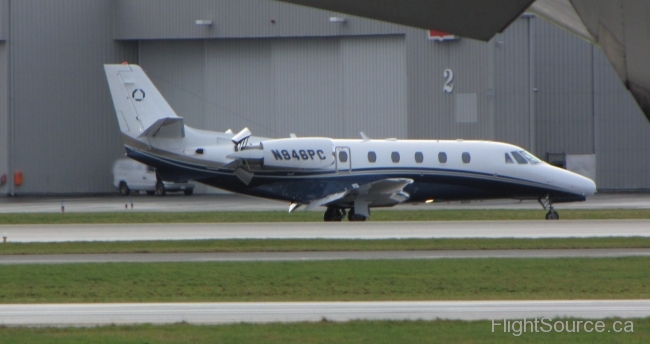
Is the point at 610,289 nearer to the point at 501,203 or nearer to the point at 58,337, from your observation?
the point at 58,337

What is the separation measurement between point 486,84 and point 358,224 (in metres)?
21.5

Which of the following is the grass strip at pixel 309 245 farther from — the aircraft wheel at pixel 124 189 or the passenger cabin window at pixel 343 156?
the aircraft wheel at pixel 124 189

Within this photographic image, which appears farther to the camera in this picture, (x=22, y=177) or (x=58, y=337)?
(x=22, y=177)

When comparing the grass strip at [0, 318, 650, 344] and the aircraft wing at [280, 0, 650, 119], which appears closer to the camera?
the aircraft wing at [280, 0, 650, 119]

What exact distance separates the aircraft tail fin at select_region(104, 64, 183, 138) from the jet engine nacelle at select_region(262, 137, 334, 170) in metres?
2.81

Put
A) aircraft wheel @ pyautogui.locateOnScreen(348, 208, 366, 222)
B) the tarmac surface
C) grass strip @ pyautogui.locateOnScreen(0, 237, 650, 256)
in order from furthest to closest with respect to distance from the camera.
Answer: the tarmac surface, aircraft wheel @ pyautogui.locateOnScreen(348, 208, 366, 222), grass strip @ pyautogui.locateOnScreen(0, 237, 650, 256)

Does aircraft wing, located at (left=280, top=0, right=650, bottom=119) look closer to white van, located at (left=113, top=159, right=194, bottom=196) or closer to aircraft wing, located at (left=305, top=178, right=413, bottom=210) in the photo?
aircraft wing, located at (left=305, top=178, right=413, bottom=210)

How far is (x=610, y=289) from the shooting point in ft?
41.6

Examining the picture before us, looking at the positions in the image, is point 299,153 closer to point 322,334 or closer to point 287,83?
point 322,334

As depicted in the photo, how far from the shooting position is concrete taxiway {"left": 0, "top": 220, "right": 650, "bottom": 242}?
2145 cm

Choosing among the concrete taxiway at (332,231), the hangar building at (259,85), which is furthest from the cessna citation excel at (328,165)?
the hangar building at (259,85)

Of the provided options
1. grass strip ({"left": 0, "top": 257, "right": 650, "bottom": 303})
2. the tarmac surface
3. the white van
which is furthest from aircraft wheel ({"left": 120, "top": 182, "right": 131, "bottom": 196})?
grass strip ({"left": 0, "top": 257, "right": 650, "bottom": 303})

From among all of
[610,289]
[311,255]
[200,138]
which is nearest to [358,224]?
[200,138]

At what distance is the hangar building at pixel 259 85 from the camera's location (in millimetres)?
46719
